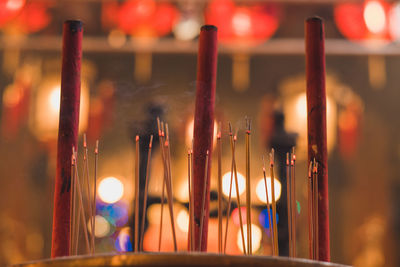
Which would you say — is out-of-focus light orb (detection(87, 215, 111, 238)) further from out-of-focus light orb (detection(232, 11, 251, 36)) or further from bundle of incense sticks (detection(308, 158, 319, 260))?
bundle of incense sticks (detection(308, 158, 319, 260))

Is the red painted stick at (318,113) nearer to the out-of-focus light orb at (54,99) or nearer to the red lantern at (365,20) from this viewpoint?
the red lantern at (365,20)

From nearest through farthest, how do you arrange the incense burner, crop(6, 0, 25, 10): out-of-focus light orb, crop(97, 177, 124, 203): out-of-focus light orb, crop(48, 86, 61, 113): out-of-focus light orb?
the incense burner, crop(6, 0, 25, 10): out-of-focus light orb, crop(97, 177, 124, 203): out-of-focus light orb, crop(48, 86, 61, 113): out-of-focus light orb

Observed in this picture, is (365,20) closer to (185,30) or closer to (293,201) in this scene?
(185,30)

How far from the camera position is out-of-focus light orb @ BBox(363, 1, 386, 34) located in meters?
2.40

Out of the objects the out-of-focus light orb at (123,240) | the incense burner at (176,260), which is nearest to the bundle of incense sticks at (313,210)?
the incense burner at (176,260)

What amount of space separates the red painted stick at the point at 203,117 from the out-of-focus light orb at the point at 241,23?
6.45 feet

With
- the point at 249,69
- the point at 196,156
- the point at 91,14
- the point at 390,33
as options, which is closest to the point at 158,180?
the point at 249,69

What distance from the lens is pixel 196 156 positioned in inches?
18.5

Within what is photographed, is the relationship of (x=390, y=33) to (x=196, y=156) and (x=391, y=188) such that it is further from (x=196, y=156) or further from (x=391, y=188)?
(x=196, y=156)

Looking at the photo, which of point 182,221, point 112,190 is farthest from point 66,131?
point 112,190

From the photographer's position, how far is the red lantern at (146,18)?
246 cm

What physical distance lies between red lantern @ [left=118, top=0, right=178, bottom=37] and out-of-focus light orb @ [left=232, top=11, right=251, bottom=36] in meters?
0.34

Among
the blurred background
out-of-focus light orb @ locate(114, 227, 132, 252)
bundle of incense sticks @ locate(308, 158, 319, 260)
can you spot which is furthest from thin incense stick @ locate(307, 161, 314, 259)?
out-of-focus light orb @ locate(114, 227, 132, 252)

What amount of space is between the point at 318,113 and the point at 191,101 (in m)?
2.17
